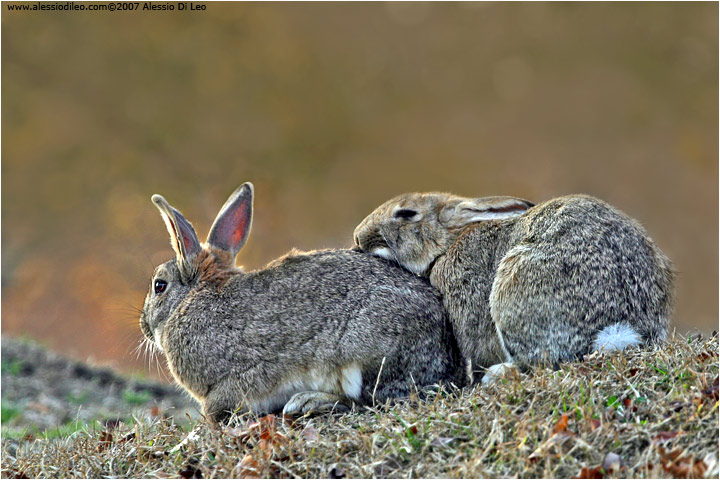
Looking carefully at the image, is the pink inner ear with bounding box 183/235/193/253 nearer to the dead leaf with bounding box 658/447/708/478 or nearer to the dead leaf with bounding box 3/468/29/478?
the dead leaf with bounding box 3/468/29/478

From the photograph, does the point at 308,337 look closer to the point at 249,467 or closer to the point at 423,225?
the point at 249,467

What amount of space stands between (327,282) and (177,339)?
55.6 inches

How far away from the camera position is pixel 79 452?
22.0 ft

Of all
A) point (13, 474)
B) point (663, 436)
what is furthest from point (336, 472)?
point (13, 474)

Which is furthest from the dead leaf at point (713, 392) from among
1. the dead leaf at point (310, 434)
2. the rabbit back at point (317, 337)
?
the dead leaf at point (310, 434)

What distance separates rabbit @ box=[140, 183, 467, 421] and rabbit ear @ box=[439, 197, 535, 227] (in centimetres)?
78

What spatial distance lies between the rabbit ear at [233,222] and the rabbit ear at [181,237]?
→ 0.26m

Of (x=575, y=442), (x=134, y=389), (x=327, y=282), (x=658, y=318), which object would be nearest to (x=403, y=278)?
(x=327, y=282)

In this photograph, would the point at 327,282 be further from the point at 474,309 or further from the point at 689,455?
the point at 689,455

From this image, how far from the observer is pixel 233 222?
27.7 feet

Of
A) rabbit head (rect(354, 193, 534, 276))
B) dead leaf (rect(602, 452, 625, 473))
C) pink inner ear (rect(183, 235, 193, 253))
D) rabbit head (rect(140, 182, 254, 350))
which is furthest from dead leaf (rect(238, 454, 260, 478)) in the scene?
rabbit head (rect(354, 193, 534, 276))

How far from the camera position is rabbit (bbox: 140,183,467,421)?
7.07 meters

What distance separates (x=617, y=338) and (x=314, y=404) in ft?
8.03

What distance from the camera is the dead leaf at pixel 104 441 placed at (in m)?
6.82
